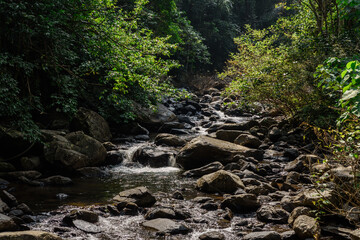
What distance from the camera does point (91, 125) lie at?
11711 millimetres

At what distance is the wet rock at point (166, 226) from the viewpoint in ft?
16.1

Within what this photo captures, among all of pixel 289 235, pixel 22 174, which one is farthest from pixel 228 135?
pixel 289 235

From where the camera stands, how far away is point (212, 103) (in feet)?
81.2

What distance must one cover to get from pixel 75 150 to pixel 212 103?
1708 centimetres

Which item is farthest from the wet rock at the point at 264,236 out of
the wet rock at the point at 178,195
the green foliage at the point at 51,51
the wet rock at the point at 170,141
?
the wet rock at the point at 170,141

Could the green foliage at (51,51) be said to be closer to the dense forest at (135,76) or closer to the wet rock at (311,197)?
the dense forest at (135,76)

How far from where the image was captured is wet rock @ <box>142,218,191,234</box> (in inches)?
193

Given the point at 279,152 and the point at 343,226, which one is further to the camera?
the point at 279,152

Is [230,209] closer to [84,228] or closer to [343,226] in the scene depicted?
[343,226]

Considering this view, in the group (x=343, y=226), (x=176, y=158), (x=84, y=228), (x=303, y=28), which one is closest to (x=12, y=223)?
(x=84, y=228)

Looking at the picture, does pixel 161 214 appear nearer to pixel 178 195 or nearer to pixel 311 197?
pixel 178 195

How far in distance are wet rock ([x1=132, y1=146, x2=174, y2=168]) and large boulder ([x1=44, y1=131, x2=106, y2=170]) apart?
1230 millimetres

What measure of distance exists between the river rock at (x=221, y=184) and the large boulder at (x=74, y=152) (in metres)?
3.66

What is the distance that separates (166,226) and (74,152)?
15.2 feet
